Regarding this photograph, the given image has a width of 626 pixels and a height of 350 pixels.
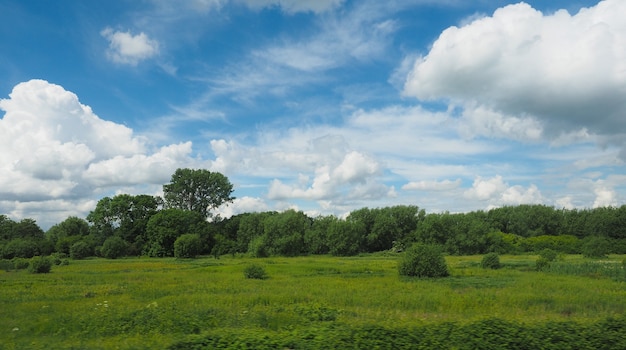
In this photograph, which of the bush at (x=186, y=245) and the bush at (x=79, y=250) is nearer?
the bush at (x=186, y=245)

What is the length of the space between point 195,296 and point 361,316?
403 inches

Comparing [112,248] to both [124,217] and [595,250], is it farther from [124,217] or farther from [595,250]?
[595,250]

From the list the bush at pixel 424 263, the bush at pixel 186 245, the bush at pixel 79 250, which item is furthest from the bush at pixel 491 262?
the bush at pixel 79 250

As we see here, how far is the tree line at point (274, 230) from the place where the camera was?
79.0 metres

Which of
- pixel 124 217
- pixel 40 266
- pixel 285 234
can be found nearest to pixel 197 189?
pixel 124 217

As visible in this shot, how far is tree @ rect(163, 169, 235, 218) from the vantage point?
317 ft

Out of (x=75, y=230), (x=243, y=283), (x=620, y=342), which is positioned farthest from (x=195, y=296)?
(x=75, y=230)

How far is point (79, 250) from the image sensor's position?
77.4 m

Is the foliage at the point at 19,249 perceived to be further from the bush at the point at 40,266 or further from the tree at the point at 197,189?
the bush at the point at 40,266

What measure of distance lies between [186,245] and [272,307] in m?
59.6

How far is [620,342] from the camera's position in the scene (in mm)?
10531

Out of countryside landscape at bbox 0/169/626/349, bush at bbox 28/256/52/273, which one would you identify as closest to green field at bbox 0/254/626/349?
countryside landscape at bbox 0/169/626/349

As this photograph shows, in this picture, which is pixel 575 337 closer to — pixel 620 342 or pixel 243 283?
pixel 620 342

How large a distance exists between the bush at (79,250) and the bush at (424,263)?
215 feet
